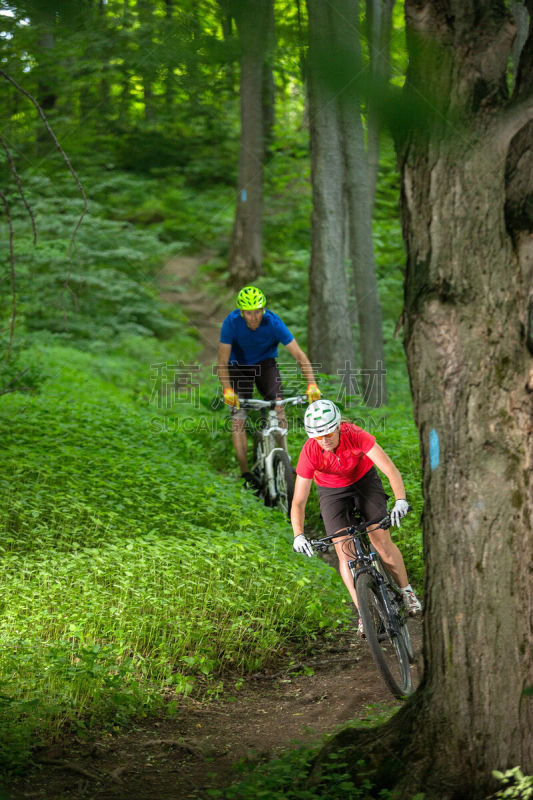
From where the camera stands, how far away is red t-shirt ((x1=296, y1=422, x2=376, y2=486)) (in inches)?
211

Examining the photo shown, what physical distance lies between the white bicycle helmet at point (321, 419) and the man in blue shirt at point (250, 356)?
3.15 m

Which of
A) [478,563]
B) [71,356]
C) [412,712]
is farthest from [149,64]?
[71,356]

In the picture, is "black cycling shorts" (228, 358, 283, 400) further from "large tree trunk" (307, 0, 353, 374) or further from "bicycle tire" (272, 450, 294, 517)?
"large tree trunk" (307, 0, 353, 374)

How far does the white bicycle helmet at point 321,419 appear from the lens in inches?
201

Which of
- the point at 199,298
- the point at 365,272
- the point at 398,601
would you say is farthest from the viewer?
the point at 199,298

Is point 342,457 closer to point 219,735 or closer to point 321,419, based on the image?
point 321,419

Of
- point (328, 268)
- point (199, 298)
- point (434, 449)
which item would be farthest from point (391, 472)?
point (199, 298)

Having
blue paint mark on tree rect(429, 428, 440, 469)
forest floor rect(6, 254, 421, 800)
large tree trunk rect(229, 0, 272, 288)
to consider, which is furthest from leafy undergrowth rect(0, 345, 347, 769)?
large tree trunk rect(229, 0, 272, 288)

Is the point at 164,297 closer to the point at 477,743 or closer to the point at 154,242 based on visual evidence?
the point at 154,242

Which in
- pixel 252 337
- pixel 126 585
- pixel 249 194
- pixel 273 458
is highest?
pixel 249 194

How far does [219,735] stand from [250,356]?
4911mm

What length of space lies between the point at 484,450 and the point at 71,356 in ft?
48.0

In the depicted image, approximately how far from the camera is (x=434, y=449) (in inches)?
130

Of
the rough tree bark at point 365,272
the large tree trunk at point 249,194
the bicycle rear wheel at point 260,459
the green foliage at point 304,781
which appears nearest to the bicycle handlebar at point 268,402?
the bicycle rear wheel at point 260,459
